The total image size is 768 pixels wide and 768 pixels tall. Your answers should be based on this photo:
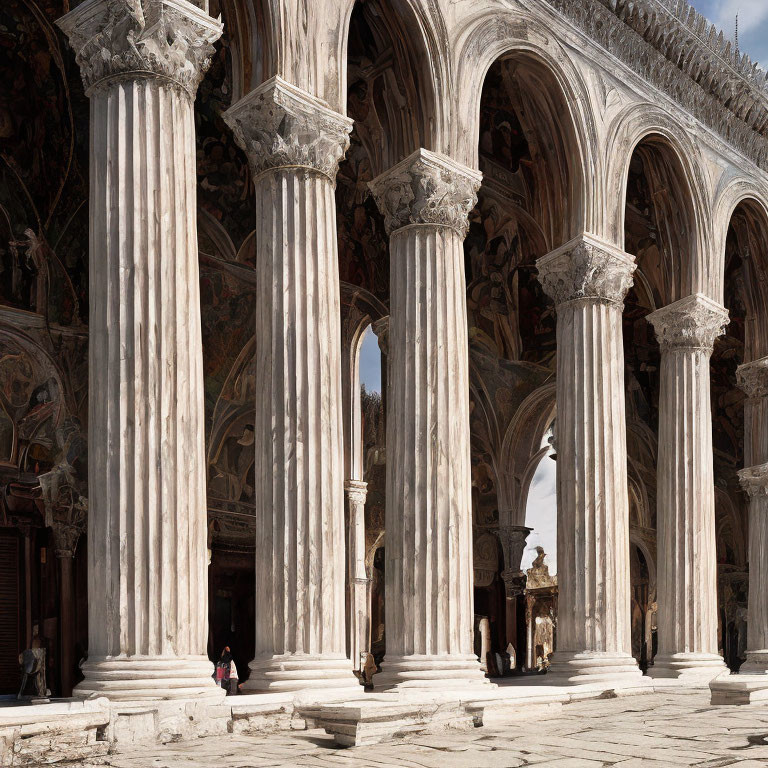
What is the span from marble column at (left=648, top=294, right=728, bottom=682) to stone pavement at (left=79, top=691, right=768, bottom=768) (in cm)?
476

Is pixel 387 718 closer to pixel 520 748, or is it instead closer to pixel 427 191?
pixel 520 748

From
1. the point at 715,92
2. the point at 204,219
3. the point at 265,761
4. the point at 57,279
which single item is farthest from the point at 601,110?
the point at 265,761

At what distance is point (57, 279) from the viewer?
1554 cm

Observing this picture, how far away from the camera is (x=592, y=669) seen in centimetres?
1209

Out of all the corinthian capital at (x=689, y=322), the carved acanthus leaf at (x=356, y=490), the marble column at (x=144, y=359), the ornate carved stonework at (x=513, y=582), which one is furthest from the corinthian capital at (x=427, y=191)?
the ornate carved stonework at (x=513, y=582)

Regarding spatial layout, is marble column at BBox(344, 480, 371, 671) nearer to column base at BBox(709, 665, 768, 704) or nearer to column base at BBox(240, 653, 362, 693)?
column base at BBox(709, 665, 768, 704)

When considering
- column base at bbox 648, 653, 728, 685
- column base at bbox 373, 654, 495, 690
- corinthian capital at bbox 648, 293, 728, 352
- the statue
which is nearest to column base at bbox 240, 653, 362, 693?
column base at bbox 373, 654, 495, 690

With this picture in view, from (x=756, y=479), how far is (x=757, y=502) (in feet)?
1.25

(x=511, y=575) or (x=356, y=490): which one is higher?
A: (x=356, y=490)

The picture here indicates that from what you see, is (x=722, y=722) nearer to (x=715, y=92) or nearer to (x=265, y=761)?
(x=265, y=761)

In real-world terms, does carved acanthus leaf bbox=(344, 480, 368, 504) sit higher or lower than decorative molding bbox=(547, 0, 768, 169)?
lower

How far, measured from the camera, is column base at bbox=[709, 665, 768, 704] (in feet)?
35.6

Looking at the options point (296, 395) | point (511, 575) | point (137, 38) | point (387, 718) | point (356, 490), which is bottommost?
point (387, 718)

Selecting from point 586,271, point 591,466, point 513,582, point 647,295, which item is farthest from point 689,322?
point 513,582
